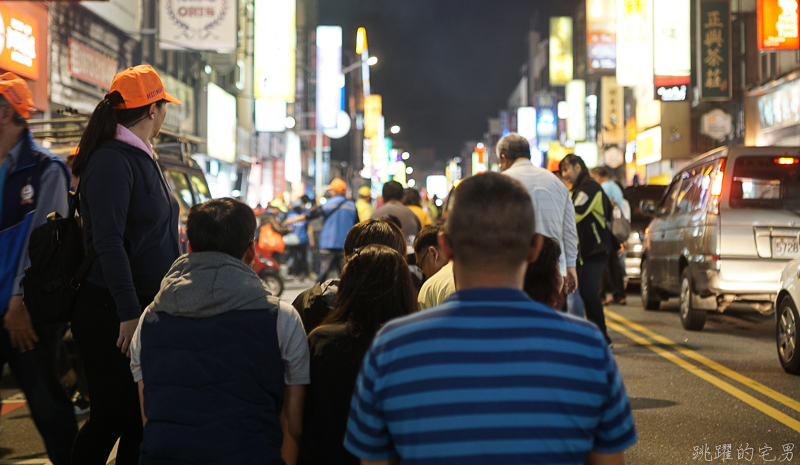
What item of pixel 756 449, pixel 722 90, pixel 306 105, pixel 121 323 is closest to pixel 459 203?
pixel 121 323

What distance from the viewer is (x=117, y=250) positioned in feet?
11.1

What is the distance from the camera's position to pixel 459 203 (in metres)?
1.92

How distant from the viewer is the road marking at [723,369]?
6.42m

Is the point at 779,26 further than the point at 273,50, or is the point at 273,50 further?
the point at 273,50

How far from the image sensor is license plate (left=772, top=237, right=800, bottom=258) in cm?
902

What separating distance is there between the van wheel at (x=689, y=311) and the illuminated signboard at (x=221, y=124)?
2014cm

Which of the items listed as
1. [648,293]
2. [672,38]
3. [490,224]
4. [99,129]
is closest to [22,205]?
[99,129]

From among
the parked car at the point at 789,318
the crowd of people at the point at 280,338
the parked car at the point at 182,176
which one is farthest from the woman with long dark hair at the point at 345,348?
the parked car at the point at 182,176

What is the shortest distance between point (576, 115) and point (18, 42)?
43.0 metres

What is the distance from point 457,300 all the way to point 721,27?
87.6 ft

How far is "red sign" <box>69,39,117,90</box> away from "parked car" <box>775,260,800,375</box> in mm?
13094

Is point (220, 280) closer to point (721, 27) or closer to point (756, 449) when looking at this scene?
point (756, 449)

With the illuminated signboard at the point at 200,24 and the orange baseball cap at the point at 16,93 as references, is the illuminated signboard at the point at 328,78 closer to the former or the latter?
the illuminated signboard at the point at 200,24

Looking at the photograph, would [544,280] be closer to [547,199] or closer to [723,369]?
[547,199]
